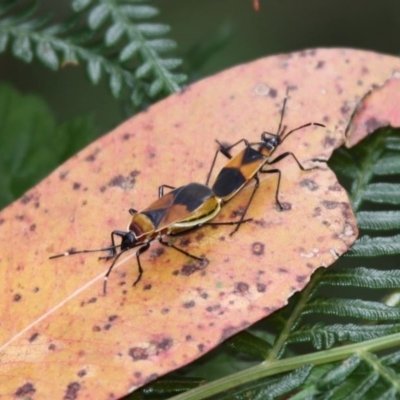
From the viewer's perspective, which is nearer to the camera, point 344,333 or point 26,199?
point 344,333

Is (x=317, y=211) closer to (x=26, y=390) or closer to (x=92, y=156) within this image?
Result: (x=92, y=156)

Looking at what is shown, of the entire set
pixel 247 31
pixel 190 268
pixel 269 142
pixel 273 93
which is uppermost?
pixel 247 31

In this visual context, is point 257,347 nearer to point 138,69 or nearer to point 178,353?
point 178,353

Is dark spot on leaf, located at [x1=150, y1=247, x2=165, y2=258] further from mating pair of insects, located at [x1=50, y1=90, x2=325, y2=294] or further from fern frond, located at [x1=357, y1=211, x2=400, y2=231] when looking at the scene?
fern frond, located at [x1=357, y1=211, x2=400, y2=231]

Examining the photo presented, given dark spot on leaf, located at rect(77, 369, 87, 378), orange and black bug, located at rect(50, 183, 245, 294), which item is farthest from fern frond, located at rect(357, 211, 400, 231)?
dark spot on leaf, located at rect(77, 369, 87, 378)

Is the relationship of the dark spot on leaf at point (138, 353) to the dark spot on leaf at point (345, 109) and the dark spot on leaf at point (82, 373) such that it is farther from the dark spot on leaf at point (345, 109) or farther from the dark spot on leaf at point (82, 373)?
the dark spot on leaf at point (345, 109)

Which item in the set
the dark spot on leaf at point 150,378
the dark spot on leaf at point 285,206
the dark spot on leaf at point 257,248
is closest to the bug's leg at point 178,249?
the dark spot on leaf at point 257,248

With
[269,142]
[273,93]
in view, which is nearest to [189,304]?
[269,142]
